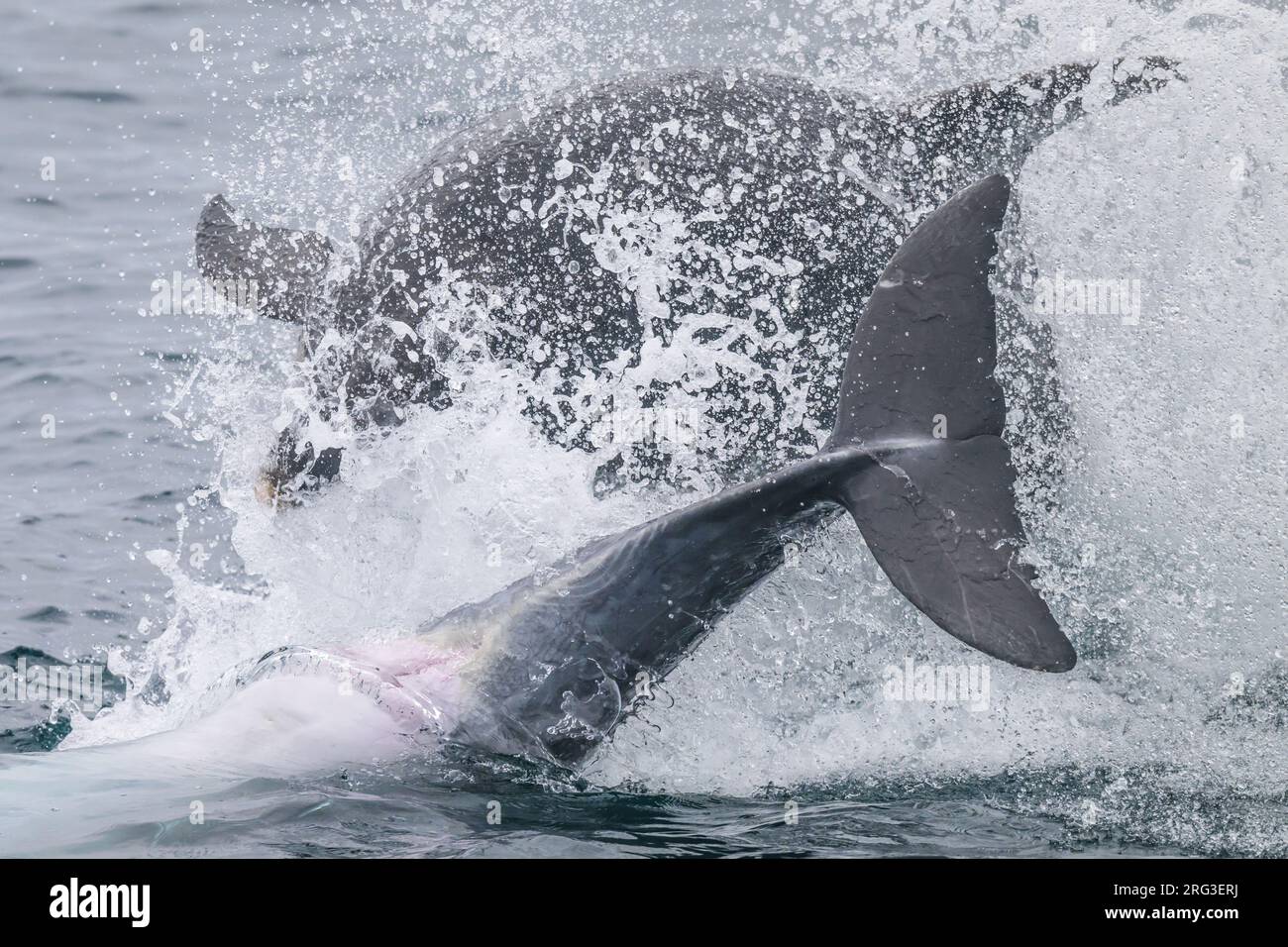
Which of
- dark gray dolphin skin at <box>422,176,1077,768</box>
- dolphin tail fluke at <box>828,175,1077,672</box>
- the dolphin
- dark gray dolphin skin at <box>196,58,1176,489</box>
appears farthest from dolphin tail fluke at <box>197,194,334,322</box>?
dolphin tail fluke at <box>828,175,1077,672</box>

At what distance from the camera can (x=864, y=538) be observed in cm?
511

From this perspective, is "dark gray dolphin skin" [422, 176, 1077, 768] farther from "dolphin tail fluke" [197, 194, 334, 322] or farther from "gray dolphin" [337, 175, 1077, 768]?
"dolphin tail fluke" [197, 194, 334, 322]

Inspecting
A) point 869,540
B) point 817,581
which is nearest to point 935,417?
point 869,540

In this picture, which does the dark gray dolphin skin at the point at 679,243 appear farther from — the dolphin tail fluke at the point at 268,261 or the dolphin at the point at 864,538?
the dolphin at the point at 864,538

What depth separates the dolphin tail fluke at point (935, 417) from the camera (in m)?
5.01

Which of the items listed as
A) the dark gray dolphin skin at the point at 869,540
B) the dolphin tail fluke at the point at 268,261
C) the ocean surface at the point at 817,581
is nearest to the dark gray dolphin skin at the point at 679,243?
the ocean surface at the point at 817,581

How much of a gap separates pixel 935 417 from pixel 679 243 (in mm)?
1819

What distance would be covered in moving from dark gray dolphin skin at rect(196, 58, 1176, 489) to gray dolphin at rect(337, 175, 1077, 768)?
1.22 metres

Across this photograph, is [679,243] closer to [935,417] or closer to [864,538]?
[935,417]

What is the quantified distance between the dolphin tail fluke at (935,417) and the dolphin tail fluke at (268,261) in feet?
10.3
